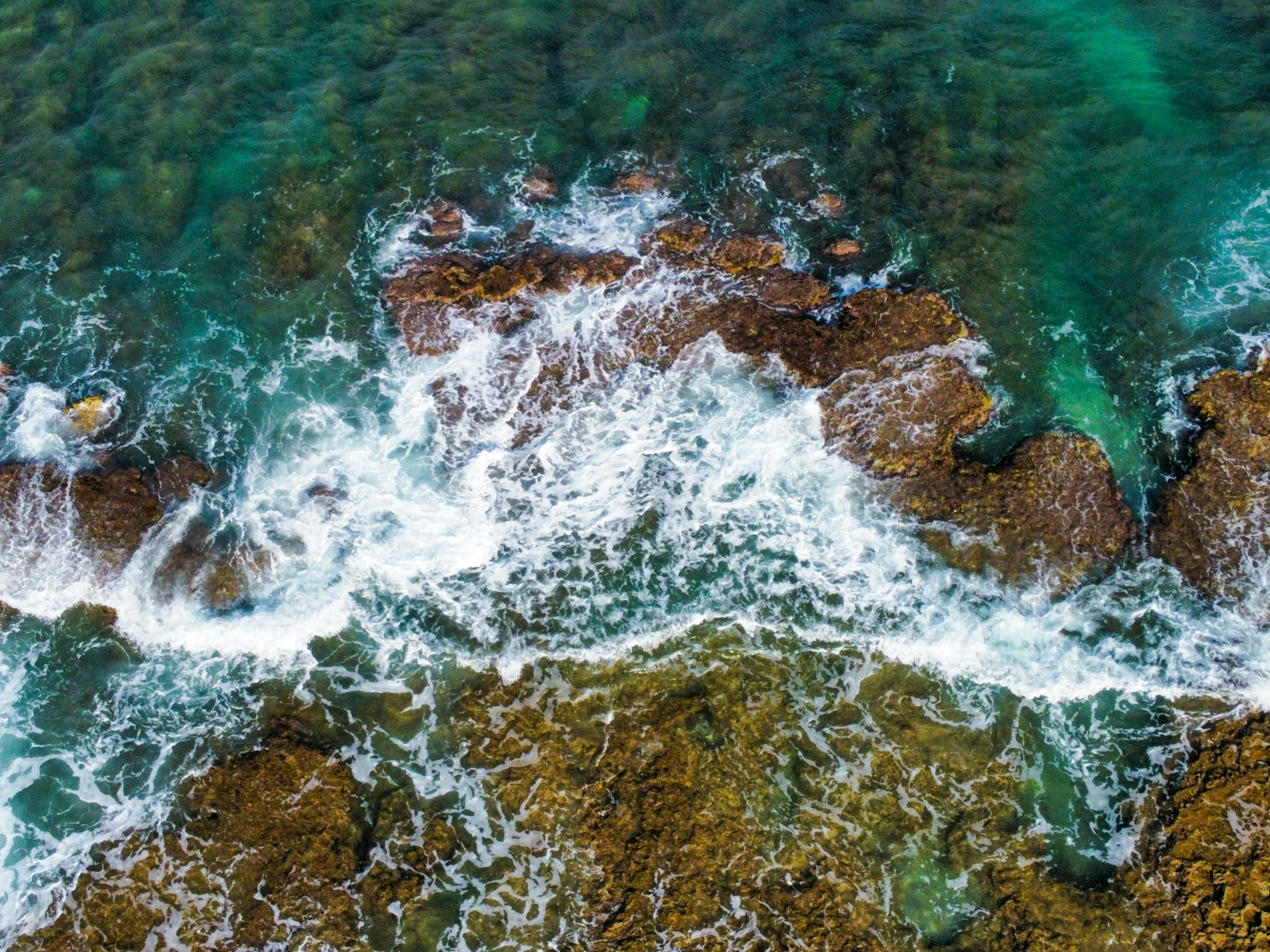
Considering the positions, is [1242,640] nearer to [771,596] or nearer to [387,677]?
[771,596]

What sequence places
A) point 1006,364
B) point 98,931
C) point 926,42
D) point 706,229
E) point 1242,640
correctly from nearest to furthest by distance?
1. point 98,931
2. point 1242,640
3. point 1006,364
4. point 706,229
5. point 926,42

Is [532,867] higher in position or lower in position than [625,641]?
lower

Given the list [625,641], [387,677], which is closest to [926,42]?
[625,641]

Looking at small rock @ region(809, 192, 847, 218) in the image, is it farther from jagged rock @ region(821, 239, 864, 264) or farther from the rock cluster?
the rock cluster

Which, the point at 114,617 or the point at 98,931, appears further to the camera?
the point at 114,617

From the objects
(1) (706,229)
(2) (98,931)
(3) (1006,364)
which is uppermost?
(1) (706,229)

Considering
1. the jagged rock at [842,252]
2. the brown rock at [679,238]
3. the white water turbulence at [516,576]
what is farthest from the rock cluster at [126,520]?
the jagged rock at [842,252]

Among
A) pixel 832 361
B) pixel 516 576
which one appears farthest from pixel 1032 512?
pixel 516 576
